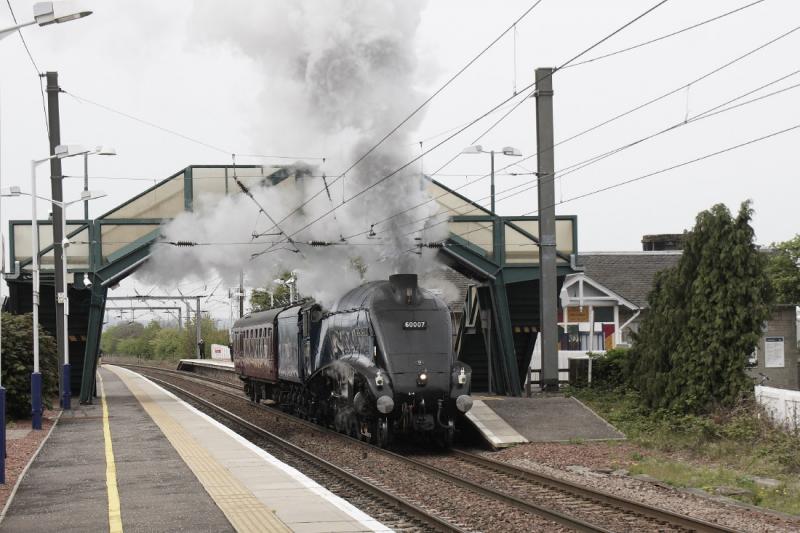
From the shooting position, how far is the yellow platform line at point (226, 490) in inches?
418

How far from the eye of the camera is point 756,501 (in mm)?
12844

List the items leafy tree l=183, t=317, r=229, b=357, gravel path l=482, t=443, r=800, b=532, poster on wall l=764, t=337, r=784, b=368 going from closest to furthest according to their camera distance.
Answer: gravel path l=482, t=443, r=800, b=532
poster on wall l=764, t=337, r=784, b=368
leafy tree l=183, t=317, r=229, b=357

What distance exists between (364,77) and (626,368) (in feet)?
30.4

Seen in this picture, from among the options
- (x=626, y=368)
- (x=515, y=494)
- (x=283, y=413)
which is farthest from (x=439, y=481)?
(x=283, y=413)

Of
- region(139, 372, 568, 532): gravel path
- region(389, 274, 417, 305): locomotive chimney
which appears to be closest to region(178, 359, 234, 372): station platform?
region(139, 372, 568, 532): gravel path

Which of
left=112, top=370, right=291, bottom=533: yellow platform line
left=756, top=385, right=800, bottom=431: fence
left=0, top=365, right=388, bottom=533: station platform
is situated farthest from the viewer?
left=756, top=385, right=800, bottom=431: fence

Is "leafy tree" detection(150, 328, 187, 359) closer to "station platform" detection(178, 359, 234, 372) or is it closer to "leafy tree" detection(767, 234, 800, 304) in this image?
"station platform" detection(178, 359, 234, 372)

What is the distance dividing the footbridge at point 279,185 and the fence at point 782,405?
10.7 m

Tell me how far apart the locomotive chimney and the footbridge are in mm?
7151

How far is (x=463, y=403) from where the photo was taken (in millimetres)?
18922

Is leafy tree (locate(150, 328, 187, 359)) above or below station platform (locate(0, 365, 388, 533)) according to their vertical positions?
below

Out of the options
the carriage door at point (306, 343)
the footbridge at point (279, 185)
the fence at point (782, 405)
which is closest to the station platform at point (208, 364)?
the footbridge at point (279, 185)

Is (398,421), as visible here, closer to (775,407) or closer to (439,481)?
(439,481)

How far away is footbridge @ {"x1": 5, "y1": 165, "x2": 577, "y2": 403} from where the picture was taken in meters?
28.2
